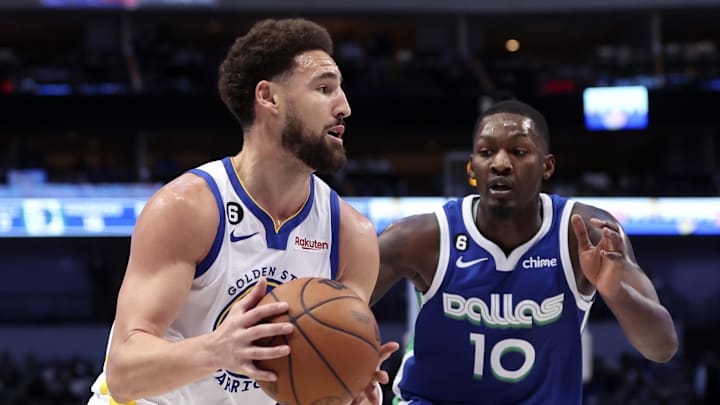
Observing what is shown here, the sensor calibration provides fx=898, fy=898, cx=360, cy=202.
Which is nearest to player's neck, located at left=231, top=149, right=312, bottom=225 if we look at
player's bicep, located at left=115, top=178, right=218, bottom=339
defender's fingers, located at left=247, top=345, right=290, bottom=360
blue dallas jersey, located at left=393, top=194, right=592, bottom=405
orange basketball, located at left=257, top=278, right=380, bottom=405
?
player's bicep, located at left=115, top=178, right=218, bottom=339

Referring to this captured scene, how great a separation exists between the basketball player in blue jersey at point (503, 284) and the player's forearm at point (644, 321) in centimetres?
26

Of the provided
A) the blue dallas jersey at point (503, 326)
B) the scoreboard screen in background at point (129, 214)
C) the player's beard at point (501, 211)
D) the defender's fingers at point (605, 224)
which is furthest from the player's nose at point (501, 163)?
the scoreboard screen in background at point (129, 214)

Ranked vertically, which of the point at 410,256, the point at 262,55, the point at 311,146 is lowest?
the point at 410,256

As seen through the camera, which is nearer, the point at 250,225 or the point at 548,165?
the point at 250,225

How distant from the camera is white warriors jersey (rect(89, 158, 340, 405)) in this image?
295 cm

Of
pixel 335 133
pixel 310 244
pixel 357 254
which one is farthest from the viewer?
pixel 357 254

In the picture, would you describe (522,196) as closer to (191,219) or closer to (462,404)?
(462,404)

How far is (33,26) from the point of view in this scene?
19.7 m

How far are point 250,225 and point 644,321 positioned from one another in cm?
155

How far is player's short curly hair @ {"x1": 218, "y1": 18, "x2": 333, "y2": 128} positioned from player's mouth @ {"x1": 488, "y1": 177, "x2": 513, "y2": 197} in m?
0.99

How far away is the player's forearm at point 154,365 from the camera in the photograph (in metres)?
2.43

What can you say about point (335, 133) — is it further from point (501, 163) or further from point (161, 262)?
point (501, 163)

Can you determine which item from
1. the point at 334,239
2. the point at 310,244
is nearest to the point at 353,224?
the point at 334,239

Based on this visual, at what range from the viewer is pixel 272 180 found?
10.2 feet
